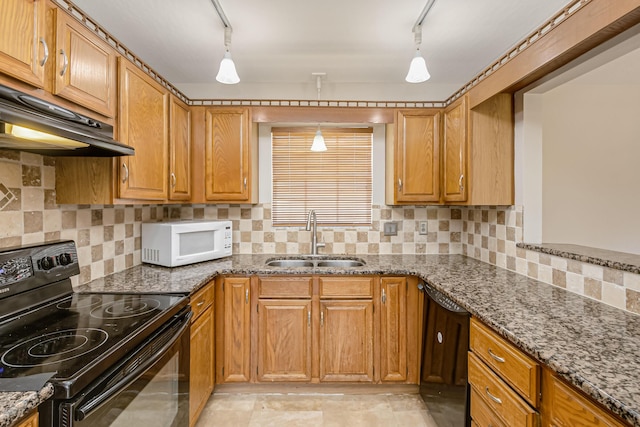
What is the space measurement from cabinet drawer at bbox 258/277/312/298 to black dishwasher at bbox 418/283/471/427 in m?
0.78

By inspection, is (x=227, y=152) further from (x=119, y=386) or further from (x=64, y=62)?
(x=119, y=386)

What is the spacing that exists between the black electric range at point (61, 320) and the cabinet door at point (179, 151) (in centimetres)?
73

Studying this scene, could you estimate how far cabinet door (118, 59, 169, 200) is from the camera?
1577 millimetres

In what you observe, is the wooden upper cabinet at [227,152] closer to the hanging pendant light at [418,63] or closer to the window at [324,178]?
the window at [324,178]

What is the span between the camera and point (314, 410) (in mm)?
2031

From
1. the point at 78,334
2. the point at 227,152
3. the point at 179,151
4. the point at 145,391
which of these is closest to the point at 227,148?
the point at 227,152

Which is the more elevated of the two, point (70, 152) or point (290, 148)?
point (290, 148)

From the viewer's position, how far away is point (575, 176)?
2.66 meters

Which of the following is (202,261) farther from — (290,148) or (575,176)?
(575,176)

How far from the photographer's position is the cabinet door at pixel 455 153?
6.92 ft

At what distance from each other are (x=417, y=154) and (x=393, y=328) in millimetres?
1299

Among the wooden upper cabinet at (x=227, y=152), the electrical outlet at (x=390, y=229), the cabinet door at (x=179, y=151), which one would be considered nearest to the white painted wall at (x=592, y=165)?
the electrical outlet at (x=390, y=229)

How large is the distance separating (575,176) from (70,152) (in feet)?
11.5

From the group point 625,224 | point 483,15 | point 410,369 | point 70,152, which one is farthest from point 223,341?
point 625,224
